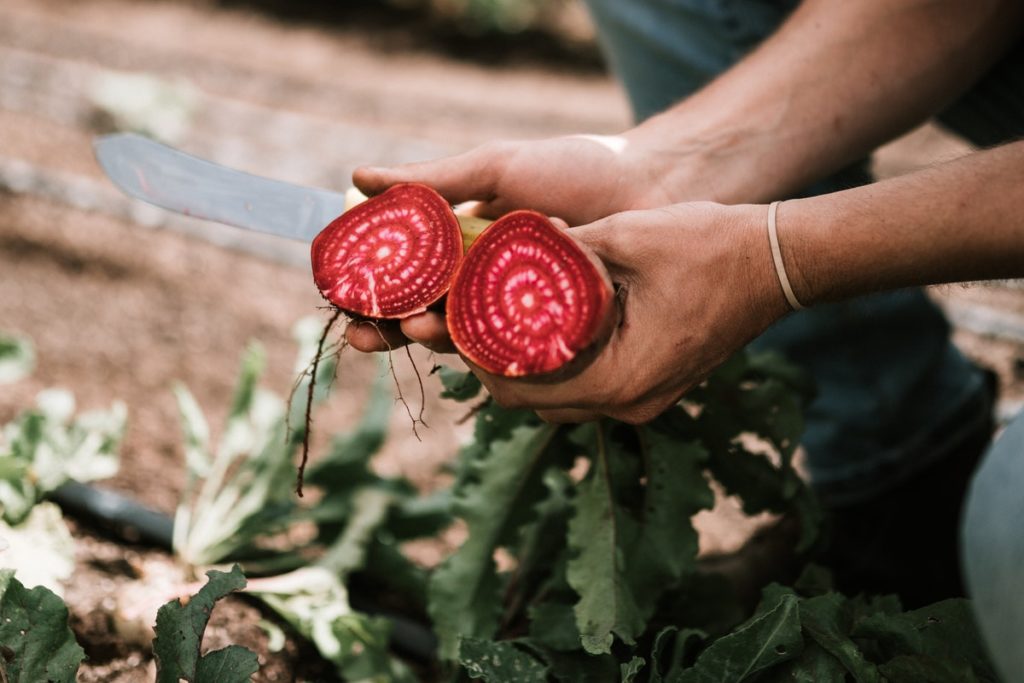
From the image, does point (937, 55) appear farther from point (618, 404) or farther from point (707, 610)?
point (707, 610)

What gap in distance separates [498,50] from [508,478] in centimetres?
647

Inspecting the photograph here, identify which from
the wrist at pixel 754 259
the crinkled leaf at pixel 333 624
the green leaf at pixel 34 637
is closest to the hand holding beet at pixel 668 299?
the wrist at pixel 754 259

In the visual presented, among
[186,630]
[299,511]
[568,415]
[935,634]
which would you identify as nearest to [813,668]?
[935,634]

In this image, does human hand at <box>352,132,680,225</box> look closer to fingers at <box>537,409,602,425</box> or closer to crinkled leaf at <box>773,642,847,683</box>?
fingers at <box>537,409,602,425</box>

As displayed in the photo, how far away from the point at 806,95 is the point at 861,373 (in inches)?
40.7

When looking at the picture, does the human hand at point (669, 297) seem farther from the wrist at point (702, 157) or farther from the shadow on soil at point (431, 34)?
the shadow on soil at point (431, 34)

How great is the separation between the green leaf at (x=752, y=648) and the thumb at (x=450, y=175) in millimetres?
977

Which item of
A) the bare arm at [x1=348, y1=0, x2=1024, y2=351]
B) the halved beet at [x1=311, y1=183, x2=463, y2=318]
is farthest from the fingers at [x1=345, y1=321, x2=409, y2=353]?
the bare arm at [x1=348, y1=0, x2=1024, y2=351]

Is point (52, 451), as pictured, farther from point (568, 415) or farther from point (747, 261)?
point (747, 261)

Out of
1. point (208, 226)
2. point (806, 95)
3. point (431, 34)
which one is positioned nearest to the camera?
point (806, 95)

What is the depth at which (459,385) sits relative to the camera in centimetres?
200

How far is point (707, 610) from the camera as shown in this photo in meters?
2.09

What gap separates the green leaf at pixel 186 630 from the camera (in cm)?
167

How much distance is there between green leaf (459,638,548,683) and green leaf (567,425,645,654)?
111 millimetres
